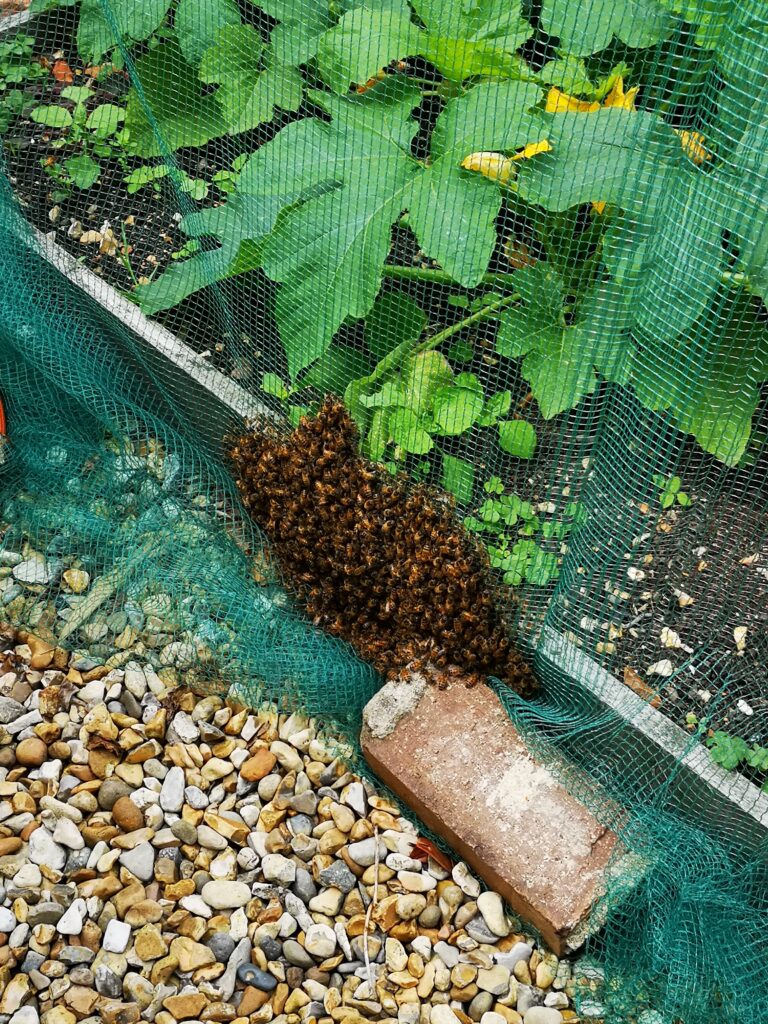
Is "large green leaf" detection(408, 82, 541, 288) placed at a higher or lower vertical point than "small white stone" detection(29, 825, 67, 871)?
higher

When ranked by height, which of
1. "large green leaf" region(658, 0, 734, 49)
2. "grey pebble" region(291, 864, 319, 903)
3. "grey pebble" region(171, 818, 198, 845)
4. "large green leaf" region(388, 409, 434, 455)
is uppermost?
"large green leaf" region(658, 0, 734, 49)

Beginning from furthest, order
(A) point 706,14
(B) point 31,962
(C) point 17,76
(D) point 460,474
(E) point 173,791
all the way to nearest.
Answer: (C) point 17,76 → (D) point 460,474 → (E) point 173,791 → (B) point 31,962 → (A) point 706,14

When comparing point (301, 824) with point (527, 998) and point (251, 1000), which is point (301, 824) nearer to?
point (251, 1000)

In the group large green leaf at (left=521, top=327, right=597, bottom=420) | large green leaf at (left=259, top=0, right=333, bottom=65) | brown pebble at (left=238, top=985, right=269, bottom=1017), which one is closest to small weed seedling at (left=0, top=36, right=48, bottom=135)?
large green leaf at (left=259, top=0, right=333, bottom=65)

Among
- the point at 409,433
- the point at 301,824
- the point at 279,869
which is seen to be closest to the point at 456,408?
the point at 409,433

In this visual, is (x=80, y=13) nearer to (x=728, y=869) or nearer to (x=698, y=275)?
(x=698, y=275)

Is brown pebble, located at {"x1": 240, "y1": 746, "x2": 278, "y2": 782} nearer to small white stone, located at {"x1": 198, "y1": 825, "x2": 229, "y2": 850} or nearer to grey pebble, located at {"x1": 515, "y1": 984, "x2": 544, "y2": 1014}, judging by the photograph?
small white stone, located at {"x1": 198, "y1": 825, "x2": 229, "y2": 850}
